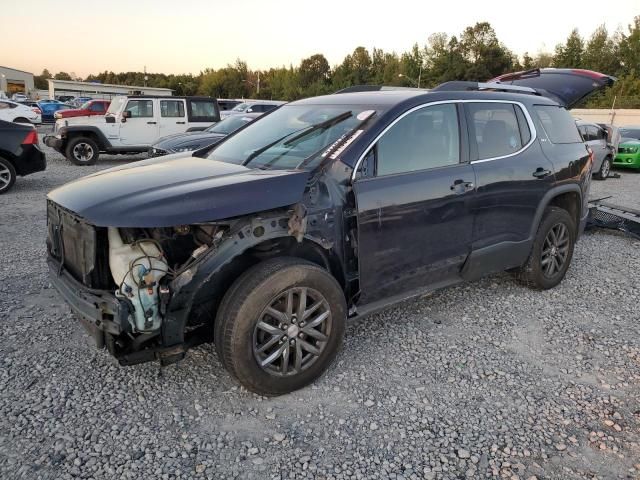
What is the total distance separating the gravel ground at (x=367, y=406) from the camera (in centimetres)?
246

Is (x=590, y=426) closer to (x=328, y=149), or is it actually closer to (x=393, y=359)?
(x=393, y=359)

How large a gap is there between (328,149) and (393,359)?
1.55 m

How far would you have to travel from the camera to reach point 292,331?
2.91 meters

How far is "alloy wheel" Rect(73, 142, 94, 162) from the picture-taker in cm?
1290

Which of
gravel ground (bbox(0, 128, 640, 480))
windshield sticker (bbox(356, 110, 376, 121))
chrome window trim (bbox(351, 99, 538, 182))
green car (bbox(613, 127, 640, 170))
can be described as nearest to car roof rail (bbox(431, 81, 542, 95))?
chrome window trim (bbox(351, 99, 538, 182))

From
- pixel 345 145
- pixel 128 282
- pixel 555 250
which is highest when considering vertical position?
pixel 345 145

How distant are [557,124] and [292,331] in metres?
3.52

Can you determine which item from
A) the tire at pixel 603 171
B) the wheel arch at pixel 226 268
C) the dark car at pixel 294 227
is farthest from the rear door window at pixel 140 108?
the tire at pixel 603 171

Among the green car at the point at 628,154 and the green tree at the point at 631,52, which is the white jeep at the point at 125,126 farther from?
the green tree at the point at 631,52

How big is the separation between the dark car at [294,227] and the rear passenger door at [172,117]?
10520mm

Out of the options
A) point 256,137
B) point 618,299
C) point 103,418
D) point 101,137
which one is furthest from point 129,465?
point 101,137

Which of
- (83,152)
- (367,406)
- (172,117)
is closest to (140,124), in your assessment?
(172,117)

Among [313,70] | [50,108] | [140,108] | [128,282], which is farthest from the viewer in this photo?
[313,70]

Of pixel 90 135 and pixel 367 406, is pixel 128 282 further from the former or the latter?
pixel 90 135
